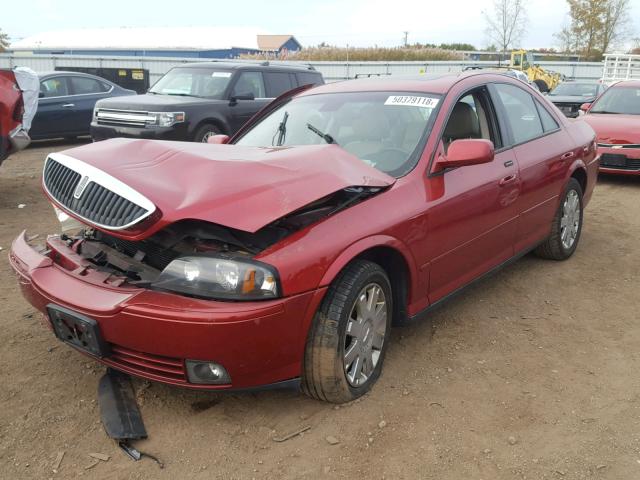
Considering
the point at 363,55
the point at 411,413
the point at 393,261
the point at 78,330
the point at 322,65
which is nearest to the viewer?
the point at 78,330

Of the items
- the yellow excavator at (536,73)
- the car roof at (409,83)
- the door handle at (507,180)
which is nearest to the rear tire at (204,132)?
the car roof at (409,83)

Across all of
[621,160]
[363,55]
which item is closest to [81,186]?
[621,160]

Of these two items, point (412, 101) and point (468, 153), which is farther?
point (412, 101)

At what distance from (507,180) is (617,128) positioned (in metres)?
5.77

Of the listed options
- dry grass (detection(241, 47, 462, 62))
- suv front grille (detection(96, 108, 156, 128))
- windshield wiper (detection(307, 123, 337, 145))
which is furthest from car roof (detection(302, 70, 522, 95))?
dry grass (detection(241, 47, 462, 62))

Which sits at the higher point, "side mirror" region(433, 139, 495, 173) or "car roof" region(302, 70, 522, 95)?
"car roof" region(302, 70, 522, 95)

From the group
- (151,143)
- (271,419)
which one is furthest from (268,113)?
(271,419)

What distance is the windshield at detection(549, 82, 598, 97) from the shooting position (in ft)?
53.8

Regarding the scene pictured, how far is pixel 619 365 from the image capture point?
11.5 feet

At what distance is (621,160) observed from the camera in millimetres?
8688

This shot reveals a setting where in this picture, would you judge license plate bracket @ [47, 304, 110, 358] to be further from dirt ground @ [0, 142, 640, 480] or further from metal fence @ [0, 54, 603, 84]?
metal fence @ [0, 54, 603, 84]

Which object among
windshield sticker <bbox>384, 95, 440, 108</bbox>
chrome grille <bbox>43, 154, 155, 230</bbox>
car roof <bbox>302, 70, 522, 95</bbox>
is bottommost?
chrome grille <bbox>43, 154, 155, 230</bbox>

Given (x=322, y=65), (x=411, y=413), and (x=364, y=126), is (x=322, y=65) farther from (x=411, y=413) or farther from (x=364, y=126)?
(x=411, y=413)

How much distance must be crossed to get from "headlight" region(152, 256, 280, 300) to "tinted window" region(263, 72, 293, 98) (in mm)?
8287
